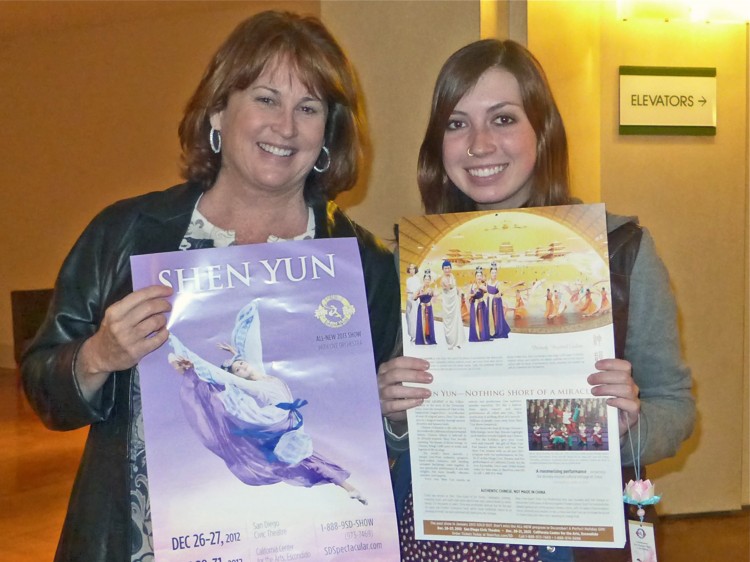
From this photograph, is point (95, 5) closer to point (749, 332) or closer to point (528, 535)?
point (749, 332)

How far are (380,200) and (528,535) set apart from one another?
208 cm

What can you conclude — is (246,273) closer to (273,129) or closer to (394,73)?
(273,129)

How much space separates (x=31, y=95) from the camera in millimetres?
11641

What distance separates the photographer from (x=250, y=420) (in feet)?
4.36

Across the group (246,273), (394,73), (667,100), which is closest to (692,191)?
(667,100)

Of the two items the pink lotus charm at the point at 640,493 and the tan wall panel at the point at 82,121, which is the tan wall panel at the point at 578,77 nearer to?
the pink lotus charm at the point at 640,493

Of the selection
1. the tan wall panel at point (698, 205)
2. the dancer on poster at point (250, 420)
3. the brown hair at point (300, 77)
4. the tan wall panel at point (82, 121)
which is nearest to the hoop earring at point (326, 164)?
the brown hair at point (300, 77)

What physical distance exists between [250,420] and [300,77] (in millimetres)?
635

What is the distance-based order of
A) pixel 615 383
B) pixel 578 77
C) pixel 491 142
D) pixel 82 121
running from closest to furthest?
pixel 615 383
pixel 491 142
pixel 578 77
pixel 82 121

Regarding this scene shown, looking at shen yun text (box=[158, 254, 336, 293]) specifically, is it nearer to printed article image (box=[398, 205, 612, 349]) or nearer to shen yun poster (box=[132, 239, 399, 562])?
shen yun poster (box=[132, 239, 399, 562])

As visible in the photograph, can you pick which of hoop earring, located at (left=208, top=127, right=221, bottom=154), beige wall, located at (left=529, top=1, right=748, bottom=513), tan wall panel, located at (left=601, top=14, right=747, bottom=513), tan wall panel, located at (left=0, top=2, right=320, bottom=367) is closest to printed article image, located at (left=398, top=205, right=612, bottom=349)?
hoop earring, located at (left=208, top=127, right=221, bottom=154)

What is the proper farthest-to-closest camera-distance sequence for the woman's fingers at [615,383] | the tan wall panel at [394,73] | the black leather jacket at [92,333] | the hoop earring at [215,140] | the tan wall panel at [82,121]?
the tan wall panel at [82,121], the tan wall panel at [394,73], the hoop earring at [215,140], the black leather jacket at [92,333], the woman's fingers at [615,383]

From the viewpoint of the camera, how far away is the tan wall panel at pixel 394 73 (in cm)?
319

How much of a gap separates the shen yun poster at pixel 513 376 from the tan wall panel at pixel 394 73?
1.83 m
